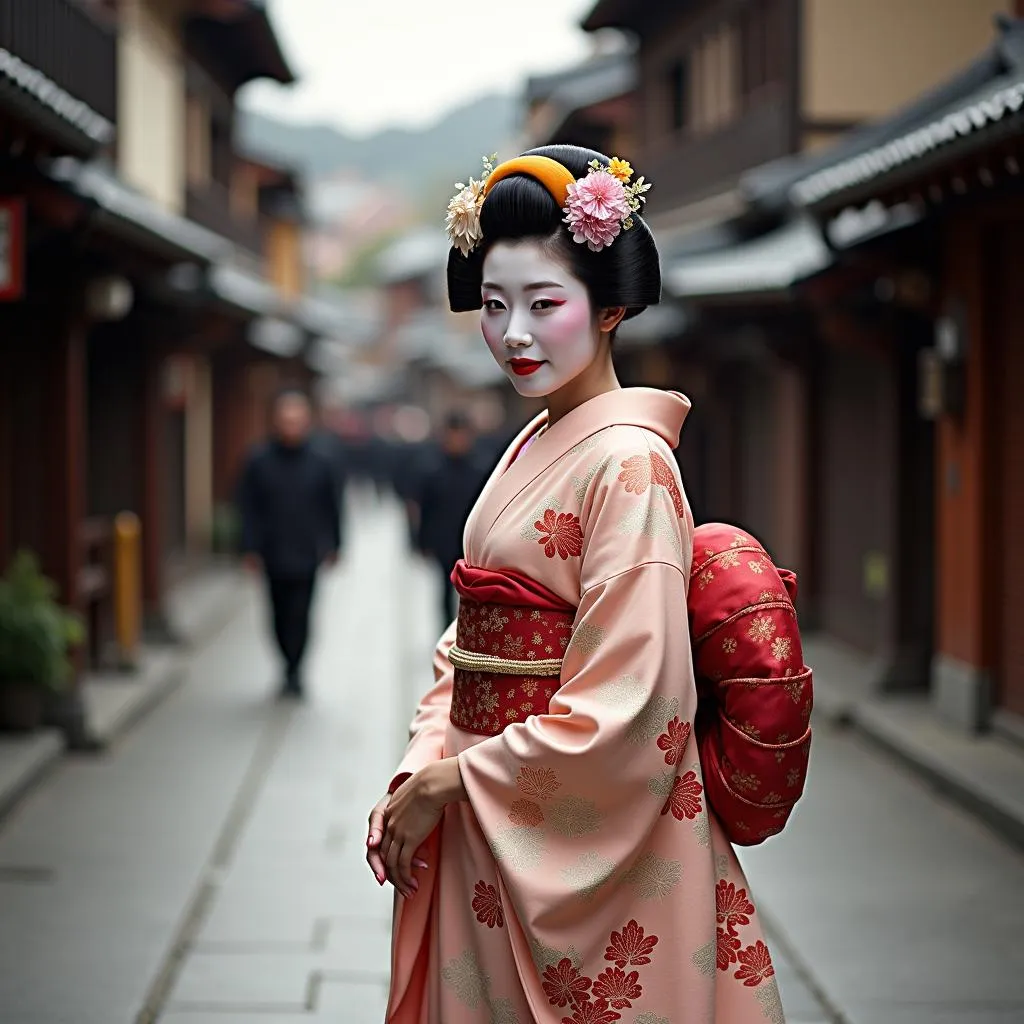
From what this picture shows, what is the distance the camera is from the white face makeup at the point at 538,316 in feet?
9.33

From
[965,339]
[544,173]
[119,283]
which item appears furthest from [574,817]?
[119,283]

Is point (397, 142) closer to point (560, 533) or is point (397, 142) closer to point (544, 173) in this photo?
point (544, 173)

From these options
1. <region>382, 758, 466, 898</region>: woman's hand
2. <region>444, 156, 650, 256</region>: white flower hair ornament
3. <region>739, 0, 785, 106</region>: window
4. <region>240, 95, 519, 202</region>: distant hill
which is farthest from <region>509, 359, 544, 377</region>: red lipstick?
<region>240, 95, 519, 202</region>: distant hill

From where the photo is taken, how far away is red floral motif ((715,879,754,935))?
2885 mm

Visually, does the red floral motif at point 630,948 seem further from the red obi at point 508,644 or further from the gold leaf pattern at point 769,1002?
the red obi at point 508,644

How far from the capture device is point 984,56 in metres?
9.35

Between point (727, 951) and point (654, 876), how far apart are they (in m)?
0.22

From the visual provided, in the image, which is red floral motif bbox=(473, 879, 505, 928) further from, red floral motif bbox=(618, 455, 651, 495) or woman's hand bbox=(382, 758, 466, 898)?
red floral motif bbox=(618, 455, 651, 495)

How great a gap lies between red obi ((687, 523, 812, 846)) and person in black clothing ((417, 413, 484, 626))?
30.9 feet

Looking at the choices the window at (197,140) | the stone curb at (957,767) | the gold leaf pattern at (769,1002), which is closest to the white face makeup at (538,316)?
the gold leaf pattern at (769,1002)

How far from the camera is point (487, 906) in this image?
9.47 ft

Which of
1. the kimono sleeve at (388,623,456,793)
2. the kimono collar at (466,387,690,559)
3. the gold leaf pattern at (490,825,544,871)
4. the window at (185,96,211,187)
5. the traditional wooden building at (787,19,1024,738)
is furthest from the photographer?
the window at (185,96,211,187)

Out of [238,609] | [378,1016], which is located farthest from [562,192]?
[238,609]

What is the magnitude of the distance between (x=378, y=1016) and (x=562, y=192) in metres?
3.15
